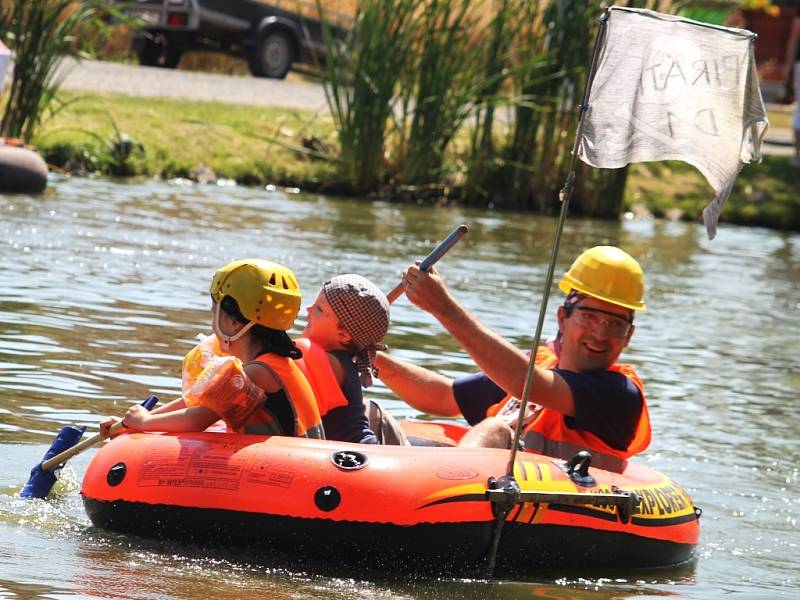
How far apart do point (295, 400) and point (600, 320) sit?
1128mm

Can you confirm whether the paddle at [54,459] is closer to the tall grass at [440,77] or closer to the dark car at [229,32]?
the tall grass at [440,77]

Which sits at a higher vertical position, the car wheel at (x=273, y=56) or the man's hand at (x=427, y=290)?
the man's hand at (x=427, y=290)

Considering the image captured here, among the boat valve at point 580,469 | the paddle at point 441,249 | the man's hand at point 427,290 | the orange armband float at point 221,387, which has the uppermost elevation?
the paddle at point 441,249

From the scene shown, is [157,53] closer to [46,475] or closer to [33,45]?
[33,45]

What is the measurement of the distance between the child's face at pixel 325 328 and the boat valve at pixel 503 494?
0.71m

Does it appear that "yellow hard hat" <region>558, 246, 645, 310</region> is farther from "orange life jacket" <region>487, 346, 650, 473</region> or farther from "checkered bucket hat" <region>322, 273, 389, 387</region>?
"checkered bucket hat" <region>322, 273, 389, 387</region>

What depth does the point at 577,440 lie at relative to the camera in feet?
20.0

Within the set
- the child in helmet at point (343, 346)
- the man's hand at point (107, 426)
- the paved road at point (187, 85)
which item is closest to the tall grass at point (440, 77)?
the paved road at point (187, 85)

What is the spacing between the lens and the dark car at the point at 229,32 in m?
22.6

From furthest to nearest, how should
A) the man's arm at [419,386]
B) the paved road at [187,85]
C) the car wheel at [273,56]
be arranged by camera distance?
the car wheel at [273,56] → the paved road at [187,85] → the man's arm at [419,386]

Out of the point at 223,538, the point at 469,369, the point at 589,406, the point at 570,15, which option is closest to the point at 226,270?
the point at 223,538

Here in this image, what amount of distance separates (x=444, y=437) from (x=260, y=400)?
119 centimetres

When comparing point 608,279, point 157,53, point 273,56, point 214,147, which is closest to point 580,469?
point 608,279

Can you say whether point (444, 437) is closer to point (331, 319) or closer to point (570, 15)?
point (331, 319)
